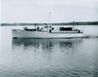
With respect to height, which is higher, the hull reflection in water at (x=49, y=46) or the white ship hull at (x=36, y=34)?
the white ship hull at (x=36, y=34)

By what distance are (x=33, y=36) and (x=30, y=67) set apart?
2552 cm

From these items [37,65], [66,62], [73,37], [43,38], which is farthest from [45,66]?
[73,37]

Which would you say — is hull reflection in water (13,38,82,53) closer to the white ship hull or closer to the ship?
the white ship hull

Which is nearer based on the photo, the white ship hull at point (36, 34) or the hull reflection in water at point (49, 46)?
the hull reflection in water at point (49, 46)

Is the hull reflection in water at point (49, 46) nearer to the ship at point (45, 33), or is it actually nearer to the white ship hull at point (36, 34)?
the white ship hull at point (36, 34)

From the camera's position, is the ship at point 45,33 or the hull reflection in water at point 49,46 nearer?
the hull reflection in water at point 49,46

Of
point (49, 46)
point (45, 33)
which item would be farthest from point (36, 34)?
point (49, 46)

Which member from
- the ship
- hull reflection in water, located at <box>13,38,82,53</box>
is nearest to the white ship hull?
the ship

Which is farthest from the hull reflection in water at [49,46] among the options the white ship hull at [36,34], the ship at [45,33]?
the ship at [45,33]

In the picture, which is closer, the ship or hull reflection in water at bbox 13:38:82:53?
hull reflection in water at bbox 13:38:82:53

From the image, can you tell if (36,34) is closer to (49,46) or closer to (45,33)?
(45,33)

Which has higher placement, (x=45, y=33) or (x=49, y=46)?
(x=45, y=33)

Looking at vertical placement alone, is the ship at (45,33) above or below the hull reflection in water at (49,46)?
above

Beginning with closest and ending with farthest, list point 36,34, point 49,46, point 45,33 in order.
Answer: point 49,46 < point 36,34 < point 45,33
